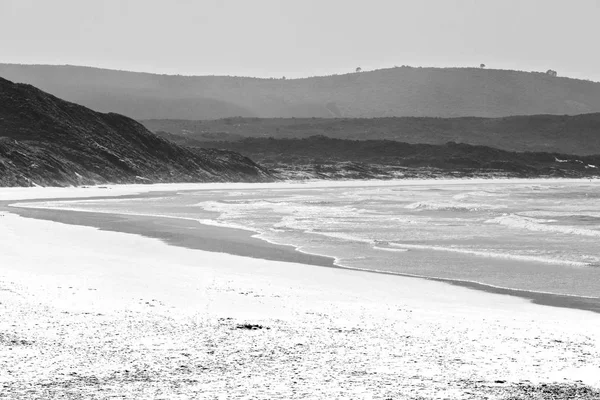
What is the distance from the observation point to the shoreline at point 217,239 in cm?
1426

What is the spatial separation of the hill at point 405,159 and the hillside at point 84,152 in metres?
22.1

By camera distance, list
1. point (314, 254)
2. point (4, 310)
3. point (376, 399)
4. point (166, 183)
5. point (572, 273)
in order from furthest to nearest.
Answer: point (166, 183), point (314, 254), point (572, 273), point (4, 310), point (376, 399)

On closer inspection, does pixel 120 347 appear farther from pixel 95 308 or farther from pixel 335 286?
pixel 335 286

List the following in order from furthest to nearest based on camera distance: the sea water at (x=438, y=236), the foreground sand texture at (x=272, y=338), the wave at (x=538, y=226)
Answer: the wave at (x=538, y=226)
the sea water at (x=438, y=236)
the foreground sand texture at (x=272, y=338)

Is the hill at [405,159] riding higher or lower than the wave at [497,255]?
higher

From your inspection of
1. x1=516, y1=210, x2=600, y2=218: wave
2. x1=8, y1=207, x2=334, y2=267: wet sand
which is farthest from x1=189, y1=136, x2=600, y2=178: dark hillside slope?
x1=8, y1=207, x2=334, y2=267: wet sand

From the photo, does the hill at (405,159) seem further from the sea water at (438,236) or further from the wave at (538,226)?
the wave at (538,226)

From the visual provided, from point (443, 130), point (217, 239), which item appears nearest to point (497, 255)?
point (217, 239)

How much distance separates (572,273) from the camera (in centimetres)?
1738

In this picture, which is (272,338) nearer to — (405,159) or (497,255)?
(497,255)

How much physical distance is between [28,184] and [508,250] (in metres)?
43.0

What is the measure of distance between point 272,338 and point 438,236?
16513 millimetres

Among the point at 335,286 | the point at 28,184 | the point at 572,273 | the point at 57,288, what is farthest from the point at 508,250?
the point at 28,184

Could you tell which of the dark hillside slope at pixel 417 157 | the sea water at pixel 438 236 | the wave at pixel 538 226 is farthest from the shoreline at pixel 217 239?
the dark hillside slope at pixel 417 157
